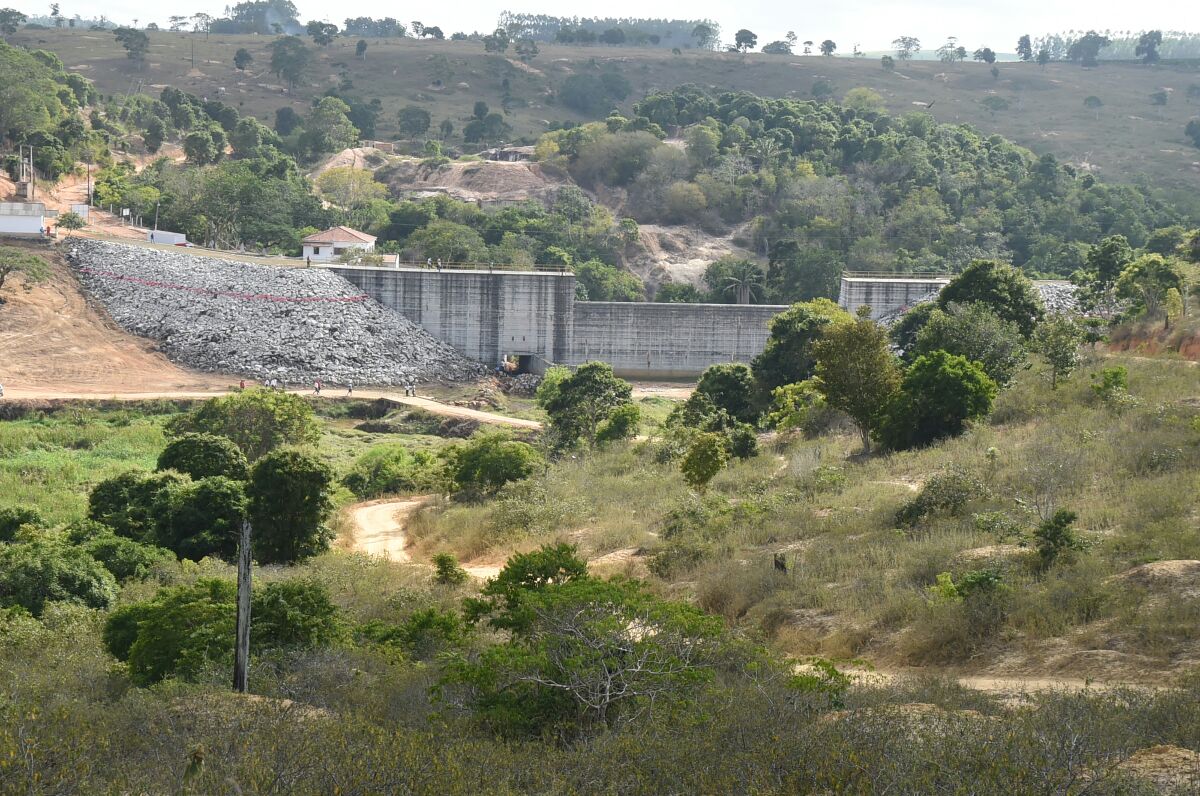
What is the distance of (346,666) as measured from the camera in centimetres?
1823

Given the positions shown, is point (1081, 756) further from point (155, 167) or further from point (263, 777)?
point (155, 167)

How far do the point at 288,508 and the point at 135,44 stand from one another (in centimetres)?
11037

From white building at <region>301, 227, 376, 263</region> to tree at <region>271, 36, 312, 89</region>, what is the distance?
6182 centimetres

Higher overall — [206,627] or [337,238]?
[337,238]

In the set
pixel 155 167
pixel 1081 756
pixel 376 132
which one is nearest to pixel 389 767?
pixel 1081 756

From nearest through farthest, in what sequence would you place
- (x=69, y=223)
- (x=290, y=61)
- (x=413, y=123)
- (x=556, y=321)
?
(x=556, y=321)
(x=69, y=223)
(x=413, y=123)
(x=290, y=61)

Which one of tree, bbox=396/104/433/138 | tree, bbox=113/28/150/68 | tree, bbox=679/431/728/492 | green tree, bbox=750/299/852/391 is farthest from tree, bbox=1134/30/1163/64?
tree, bbox=679/431/728/492

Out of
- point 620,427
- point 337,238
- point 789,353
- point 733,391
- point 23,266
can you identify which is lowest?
point 620,427

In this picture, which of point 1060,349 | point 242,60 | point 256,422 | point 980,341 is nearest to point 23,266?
point 256,422

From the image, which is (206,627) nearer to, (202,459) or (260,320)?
(202,459)

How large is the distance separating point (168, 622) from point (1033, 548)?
1352 centimetres

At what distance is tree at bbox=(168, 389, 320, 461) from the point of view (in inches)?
1737

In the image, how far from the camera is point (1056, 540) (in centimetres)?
2250

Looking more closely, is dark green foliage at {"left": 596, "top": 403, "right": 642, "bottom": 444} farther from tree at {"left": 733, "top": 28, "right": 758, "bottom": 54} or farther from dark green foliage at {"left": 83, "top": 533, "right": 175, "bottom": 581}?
tree at {"left": 733, "top": 28, "right": 758, "bottom": 54}
